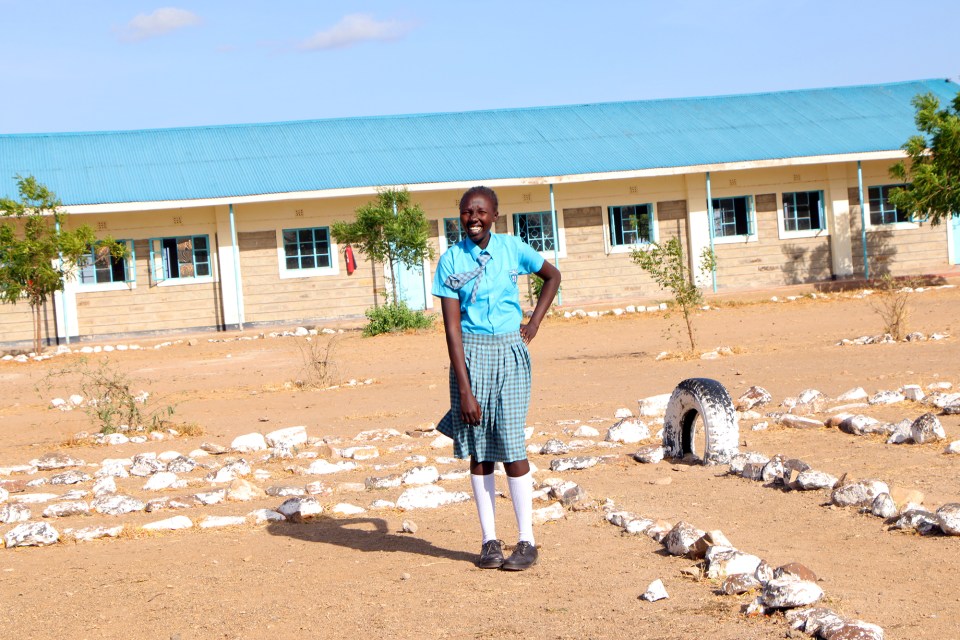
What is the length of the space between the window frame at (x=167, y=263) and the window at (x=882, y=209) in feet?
45.4

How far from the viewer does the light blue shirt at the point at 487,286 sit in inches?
192

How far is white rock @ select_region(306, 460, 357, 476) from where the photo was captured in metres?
7.62

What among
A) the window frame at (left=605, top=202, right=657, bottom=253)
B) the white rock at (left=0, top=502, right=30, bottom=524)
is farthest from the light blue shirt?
the window frame at (left=605, top=202, right=657, bottom=253)

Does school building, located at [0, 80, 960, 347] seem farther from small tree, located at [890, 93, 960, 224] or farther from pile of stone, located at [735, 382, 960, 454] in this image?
pile of stone, located at [735, 382, 960, 454]

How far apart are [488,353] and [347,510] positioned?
179 cm

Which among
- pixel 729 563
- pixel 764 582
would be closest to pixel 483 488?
pixel 729 563

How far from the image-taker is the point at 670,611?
4.05 m

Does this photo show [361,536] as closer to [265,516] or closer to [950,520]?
[265,516]

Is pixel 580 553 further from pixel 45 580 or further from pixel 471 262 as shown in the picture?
pixel 45 580

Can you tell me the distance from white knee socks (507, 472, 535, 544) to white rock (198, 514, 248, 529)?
71.0 inches

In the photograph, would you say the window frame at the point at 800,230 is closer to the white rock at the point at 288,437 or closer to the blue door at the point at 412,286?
the blue door at the point at 412,286

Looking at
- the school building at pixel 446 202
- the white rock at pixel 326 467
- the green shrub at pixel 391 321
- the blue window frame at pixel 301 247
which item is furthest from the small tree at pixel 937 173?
the white rock at pixel 326 467

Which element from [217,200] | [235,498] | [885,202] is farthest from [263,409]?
[885,202]

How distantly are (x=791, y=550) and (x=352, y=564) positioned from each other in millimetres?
1861
